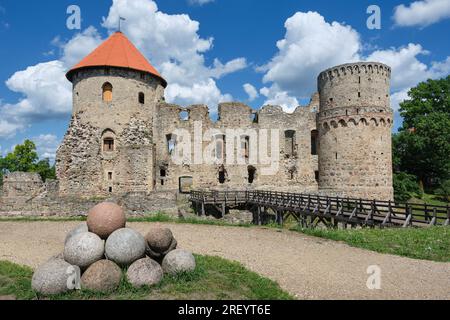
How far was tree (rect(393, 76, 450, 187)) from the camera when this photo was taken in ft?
94.6

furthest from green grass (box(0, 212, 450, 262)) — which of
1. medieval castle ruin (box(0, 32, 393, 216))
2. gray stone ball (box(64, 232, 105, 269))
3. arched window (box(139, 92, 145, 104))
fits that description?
arched window (box(139, 92, 145, 104))

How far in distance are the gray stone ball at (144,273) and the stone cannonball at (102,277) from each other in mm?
205

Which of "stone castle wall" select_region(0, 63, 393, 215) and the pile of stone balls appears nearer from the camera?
the pile of stone balls

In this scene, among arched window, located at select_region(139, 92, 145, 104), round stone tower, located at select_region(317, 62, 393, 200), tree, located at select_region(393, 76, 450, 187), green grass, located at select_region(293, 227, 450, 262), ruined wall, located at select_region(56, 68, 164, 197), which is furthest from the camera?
tree, located at select_region(393, 76, 450, 187)

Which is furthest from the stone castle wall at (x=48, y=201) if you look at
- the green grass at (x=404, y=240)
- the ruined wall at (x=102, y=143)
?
the green grass at (x=404, y=240)

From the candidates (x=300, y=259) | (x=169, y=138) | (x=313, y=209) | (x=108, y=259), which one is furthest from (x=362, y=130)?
(x=108, y=259)

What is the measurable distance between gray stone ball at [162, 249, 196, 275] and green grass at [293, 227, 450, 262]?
17.5ft

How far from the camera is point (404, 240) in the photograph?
30.1ft

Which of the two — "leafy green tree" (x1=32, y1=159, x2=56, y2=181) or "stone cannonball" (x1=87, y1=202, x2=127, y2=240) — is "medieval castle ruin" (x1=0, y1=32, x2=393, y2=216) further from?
"leafy green tree" (x1=32, y1=159, x2=56, y2=181)

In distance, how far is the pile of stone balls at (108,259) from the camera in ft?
17.0

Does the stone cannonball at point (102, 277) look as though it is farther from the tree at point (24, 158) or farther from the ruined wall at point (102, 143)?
the tree at point (24, 158)

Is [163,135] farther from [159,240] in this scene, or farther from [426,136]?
[426,136]
